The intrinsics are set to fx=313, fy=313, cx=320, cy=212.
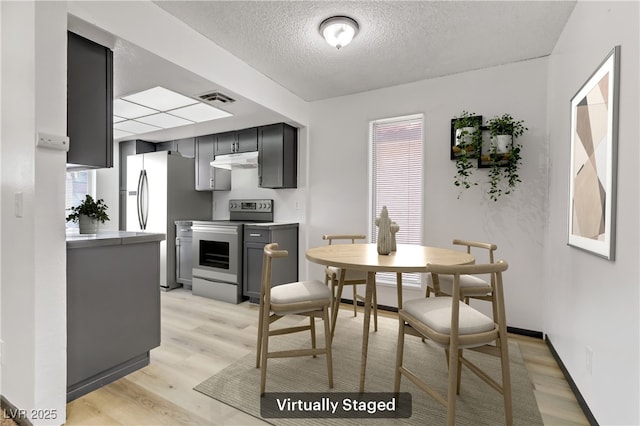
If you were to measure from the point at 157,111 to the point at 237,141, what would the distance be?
1.07 m

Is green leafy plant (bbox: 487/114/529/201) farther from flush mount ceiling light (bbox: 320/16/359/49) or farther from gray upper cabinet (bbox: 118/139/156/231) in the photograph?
gray upper cabinet (bbox: 118/139/156/231)

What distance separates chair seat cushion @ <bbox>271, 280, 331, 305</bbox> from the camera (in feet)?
6.27

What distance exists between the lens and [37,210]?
1539mm

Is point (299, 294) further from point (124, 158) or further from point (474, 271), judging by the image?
point (124, 158)

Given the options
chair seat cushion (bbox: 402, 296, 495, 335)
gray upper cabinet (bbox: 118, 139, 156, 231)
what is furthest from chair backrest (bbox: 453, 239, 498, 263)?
gray upper cabinet (bbox: 118, 139, 156, 231)

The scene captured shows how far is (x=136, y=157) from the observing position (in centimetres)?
454

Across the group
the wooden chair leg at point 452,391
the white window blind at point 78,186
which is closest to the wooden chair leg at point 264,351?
the wooden chair leg at point 452,391

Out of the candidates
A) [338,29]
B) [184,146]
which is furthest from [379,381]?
[184,146]

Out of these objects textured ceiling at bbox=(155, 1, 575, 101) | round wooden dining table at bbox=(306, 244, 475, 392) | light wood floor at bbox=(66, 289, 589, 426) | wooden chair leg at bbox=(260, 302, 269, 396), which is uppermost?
textured ceiling at bbox=(155, 1, 575, 101)

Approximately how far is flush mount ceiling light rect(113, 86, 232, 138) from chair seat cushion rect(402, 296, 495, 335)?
284cm

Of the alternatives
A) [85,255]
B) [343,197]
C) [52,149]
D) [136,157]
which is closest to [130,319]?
[85,255]

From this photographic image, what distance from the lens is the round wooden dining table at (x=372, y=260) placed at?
68.6 inches

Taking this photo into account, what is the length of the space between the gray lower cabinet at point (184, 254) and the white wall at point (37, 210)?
8.46 feet

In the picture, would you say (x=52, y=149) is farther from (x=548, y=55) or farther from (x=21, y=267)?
(x=548, y=55)
